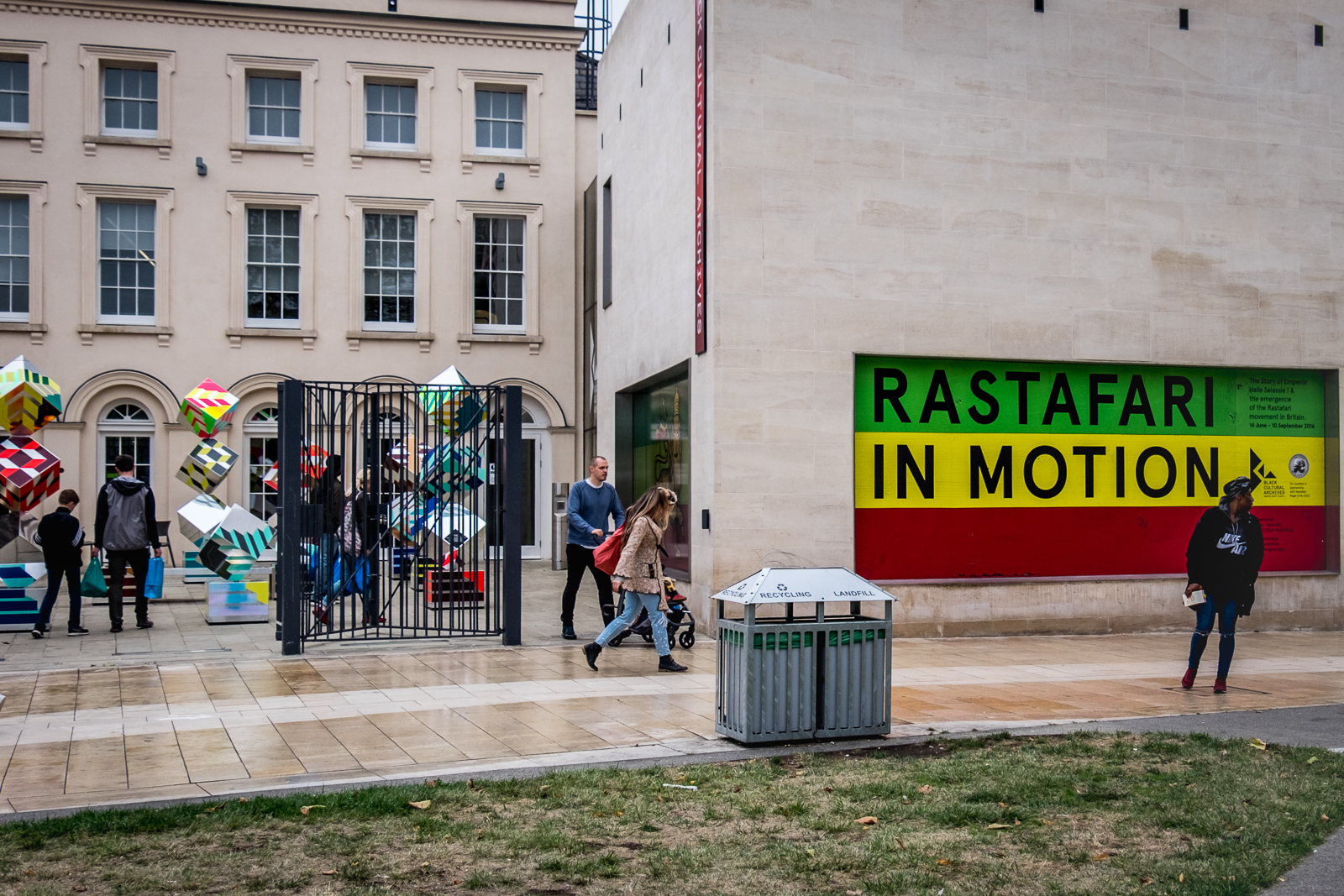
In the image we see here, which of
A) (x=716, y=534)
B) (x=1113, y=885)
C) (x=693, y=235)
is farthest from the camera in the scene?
(x=693, y=235)

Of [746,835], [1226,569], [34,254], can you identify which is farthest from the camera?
[34,254]

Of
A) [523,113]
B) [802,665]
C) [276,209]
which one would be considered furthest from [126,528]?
[523,113]

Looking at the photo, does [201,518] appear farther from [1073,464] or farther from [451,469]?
[1073,464]

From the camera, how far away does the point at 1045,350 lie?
14922 millimetres

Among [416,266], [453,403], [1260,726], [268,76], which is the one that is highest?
[268,76]

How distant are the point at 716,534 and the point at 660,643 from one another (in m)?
2.68

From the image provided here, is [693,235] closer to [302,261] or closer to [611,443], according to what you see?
[611,443]

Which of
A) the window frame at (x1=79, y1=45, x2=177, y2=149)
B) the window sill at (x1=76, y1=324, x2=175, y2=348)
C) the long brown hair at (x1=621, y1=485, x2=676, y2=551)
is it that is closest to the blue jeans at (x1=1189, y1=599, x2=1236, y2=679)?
the long brown hair at (x1=621, y1=485, x2=676, y2=551)

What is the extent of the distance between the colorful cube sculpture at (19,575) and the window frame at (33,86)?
42.3 feet

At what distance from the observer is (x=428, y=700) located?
9922mm

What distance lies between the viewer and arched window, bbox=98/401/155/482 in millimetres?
24062

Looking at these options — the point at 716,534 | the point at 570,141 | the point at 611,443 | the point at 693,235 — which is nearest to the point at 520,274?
the point at 570,141

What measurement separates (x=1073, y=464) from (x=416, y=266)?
47.9 ft

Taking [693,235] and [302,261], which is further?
[302,261]
